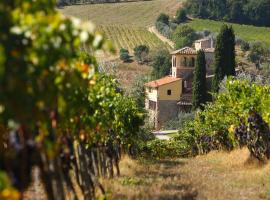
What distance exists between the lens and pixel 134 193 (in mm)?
12258

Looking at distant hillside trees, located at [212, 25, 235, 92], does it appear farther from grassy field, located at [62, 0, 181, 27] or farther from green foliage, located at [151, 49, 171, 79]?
grassy field, located at [62, 0, 181, 27]

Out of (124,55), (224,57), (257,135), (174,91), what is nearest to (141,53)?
(124,55)

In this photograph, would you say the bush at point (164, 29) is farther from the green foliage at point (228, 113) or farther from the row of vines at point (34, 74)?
the row of vines at point (34, 74)

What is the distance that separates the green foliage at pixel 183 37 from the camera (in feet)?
338

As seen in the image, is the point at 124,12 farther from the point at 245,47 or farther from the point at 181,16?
the point at 245,47

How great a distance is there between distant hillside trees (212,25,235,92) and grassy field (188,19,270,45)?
49.4 metres

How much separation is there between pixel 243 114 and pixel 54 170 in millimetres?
15000

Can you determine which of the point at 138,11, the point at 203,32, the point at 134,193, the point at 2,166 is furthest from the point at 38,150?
the point at 138,11

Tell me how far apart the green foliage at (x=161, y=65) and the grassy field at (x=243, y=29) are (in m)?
26.9

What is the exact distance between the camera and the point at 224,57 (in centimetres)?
6062

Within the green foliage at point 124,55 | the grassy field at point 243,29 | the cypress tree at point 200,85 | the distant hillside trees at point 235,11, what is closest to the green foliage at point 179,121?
the cypress tree at point 200,85

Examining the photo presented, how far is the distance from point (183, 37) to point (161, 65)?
56.9 feet

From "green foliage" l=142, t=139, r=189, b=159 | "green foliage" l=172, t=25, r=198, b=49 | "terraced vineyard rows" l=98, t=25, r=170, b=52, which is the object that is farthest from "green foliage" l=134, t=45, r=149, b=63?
"green foliage" l=142, t=139, r=189, b=159

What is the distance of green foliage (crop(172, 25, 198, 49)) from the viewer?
103 meters
